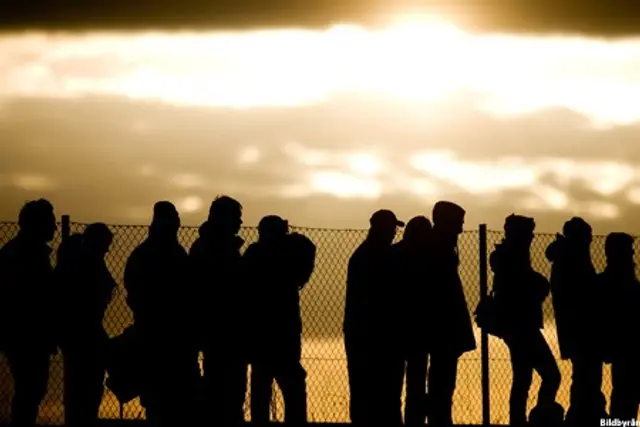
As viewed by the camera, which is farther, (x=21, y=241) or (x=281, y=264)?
(x=281, y=264)

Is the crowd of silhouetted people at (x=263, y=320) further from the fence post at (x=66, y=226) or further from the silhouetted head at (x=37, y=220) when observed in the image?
the fence post at (x=66, y=226)

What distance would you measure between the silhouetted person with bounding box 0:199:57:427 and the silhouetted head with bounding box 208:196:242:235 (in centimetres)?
142

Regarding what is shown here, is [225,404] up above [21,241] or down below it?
below

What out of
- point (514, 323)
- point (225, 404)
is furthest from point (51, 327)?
point (514, 323)

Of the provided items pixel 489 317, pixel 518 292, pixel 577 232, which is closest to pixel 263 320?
pixel 489 317

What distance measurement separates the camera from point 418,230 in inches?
491

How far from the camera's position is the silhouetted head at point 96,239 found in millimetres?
11906

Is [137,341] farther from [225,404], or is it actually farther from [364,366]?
[364,366]

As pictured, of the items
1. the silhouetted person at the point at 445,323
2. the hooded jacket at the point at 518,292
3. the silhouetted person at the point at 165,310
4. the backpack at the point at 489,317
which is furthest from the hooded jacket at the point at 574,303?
the silhouetted person at the point at 165,310

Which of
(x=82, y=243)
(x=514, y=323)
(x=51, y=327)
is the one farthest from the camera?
(x=514, y=323)

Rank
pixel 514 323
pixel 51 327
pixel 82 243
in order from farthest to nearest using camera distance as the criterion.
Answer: pixel 514 323 < pixel 82 243 < pixel 51 327

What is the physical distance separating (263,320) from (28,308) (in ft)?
7.03

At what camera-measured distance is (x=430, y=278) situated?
41.2 ft

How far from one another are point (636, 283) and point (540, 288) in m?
1.21
